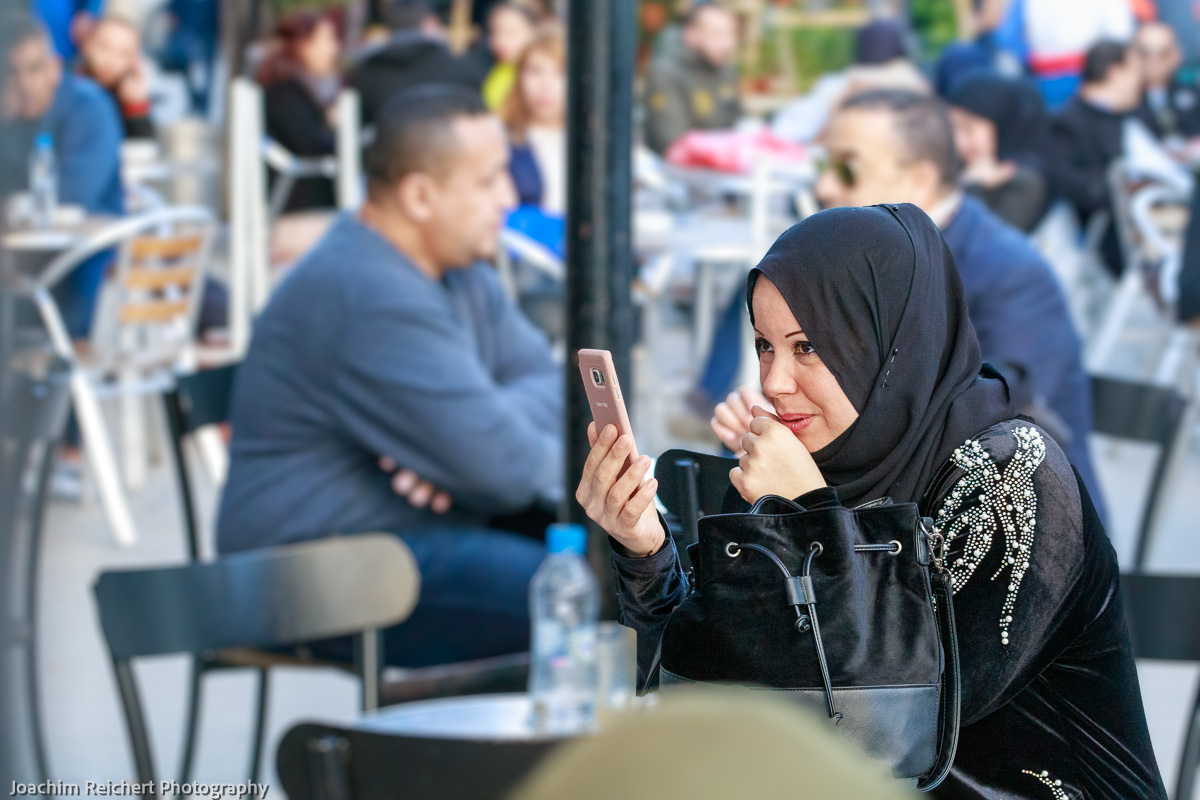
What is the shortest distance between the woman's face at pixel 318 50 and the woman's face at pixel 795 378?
8.13m

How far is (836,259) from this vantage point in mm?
777

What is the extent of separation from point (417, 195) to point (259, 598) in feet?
3.95

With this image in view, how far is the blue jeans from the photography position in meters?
2.86

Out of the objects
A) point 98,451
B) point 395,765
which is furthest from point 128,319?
point 395,765

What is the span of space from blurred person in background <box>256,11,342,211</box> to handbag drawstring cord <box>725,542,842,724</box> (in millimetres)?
7816

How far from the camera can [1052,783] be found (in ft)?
2.70

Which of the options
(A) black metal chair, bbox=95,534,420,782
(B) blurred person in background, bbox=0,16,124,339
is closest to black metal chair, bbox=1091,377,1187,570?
(A) black metal chair, bbox=95,534,420,782

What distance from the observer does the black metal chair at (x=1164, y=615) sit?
6.93ft

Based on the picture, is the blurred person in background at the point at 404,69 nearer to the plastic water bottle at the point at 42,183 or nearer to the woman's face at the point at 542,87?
the woman's face at the point at 542,87

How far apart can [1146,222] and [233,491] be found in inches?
186

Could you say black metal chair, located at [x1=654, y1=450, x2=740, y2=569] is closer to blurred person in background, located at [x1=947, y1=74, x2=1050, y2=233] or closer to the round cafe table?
the round cafe table

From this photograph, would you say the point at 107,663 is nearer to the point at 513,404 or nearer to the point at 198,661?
the point at 198,661

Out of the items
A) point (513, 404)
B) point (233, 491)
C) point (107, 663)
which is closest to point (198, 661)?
point (233, 491)

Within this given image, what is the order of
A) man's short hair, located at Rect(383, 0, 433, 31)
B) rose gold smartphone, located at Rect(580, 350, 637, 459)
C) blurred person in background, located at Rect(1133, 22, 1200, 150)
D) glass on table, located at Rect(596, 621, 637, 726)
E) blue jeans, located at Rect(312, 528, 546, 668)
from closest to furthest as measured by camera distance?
1. rose gold smartphone, located at Rect(580, 350, 637, 459)
2. glass on table, located at Rect(596, 621, 637, 726)
3. blue jeans, located at Rect(312, 528, 546, 668)
4. blurred person in background, located at Rect(1133, 22, 1200, 150)
5. man's short hair, located at Rect(383, 0, 433, 31)
